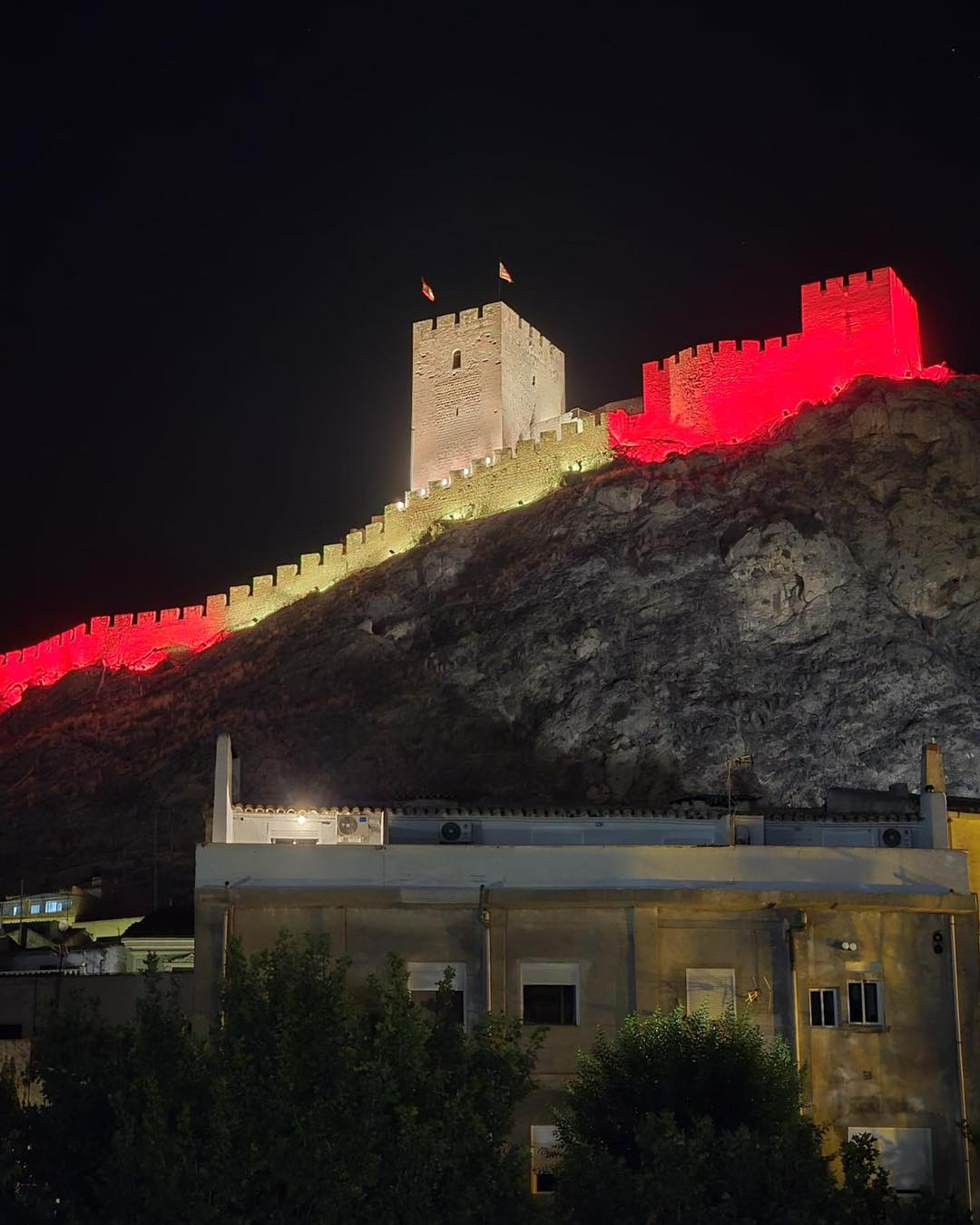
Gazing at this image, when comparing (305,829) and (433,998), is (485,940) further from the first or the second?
(305,829)

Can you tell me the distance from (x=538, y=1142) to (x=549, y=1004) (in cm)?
163

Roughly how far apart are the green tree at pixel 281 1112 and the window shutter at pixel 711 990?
352cm

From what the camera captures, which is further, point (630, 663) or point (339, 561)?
point (339, 561)

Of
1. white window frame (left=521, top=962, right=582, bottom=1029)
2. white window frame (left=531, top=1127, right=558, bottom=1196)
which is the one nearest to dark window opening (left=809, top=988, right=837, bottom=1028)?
white window frame (left=521, top=962, right=582, bottom=1029)

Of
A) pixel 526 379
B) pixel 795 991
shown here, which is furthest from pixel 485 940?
pixel 526 379

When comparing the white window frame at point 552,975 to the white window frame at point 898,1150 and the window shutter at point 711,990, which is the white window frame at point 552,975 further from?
the white window frame at point 898,1150

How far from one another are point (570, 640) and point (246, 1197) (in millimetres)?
35109

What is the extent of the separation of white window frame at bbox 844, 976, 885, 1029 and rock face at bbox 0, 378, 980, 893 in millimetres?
21489

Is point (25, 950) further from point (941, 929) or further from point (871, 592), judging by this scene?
A: point (871, 592)

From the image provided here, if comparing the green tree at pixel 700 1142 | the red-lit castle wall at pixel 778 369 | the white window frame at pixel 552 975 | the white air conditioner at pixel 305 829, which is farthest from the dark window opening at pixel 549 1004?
the red-lit castle wall at pixel 778 369

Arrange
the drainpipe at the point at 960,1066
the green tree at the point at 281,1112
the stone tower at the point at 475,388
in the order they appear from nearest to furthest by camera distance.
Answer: the green tree at the point at 281,1112 < the drainpipe at the point at 960,1066 < the stone tower at the point at 475,388

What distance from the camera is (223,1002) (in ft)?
55.9

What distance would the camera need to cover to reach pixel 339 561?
62875mm

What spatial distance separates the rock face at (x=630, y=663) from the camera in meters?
→ 45.9
